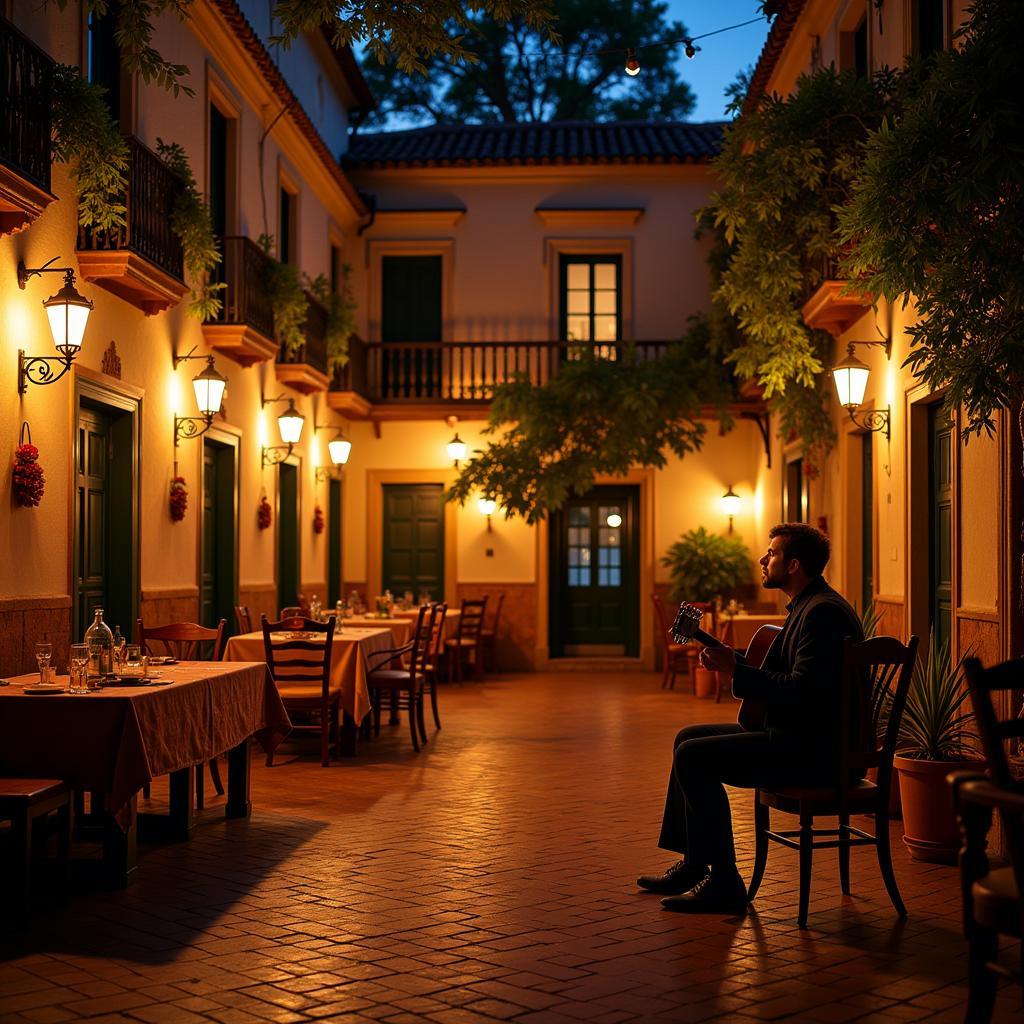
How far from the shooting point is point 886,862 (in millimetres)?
5172

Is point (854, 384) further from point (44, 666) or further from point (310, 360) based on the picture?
point (310, 360)

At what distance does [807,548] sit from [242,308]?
297 inches

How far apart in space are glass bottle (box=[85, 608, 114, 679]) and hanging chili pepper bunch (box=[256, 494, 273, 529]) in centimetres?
730

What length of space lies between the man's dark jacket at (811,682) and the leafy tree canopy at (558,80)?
74.3 ft

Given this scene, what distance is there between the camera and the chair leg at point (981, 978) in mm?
3402

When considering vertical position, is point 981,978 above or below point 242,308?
below

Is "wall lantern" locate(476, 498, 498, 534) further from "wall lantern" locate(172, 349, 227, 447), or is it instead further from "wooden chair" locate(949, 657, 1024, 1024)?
"wooden chair" locate(949, 657, 1024, 1024)

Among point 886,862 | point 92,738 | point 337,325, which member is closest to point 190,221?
point 92,738

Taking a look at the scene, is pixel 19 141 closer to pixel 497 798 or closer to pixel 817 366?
pixel 497 798

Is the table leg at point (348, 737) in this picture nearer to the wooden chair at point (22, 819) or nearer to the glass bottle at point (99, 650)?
the glass bottle at point (99, 650)

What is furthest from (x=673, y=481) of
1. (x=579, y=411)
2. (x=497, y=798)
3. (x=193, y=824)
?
(x=193, y=824)

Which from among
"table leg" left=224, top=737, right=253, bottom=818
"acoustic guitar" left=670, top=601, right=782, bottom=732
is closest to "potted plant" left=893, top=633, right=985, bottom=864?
"acoustic guitar" left=670, top=601, right=782, bottom=732

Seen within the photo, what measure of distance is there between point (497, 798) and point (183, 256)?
4.88 metres

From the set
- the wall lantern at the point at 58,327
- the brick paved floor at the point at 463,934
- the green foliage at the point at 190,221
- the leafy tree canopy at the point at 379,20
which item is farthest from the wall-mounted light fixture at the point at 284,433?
the leafy tree canopy at the point at 379,20
